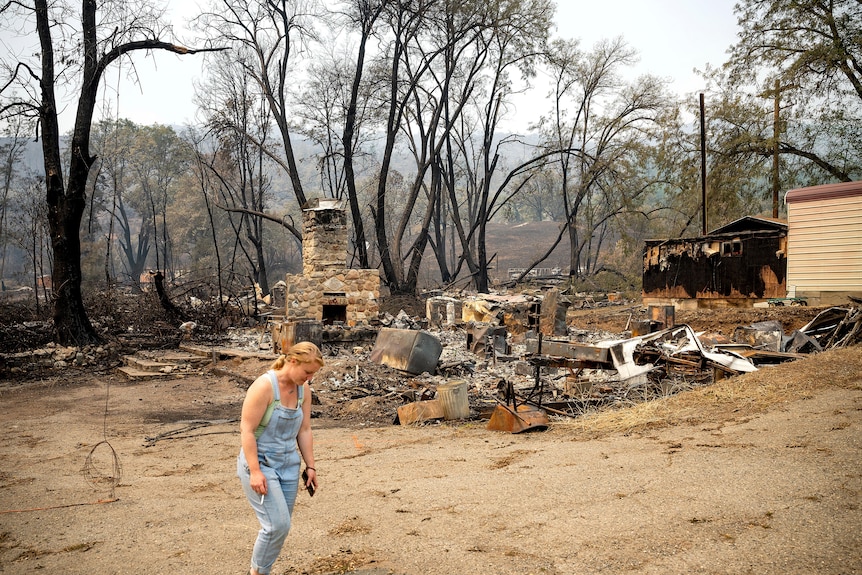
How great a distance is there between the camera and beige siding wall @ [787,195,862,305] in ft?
59.8

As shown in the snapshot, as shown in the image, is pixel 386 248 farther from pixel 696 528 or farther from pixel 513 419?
pixel 696 528

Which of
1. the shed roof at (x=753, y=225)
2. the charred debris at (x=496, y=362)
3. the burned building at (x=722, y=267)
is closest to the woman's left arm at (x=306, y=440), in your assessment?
the charred debris at (x=496, y=362)

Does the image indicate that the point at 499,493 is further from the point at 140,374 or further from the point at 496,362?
the point at 140,374

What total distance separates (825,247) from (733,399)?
45.2ft

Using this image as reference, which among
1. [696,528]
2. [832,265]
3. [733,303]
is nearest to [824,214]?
[832,265]

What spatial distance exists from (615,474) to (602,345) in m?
4.20

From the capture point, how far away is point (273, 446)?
3477 millimetres

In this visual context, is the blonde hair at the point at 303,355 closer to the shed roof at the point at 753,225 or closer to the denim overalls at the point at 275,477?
the denim overalls at the point at 275,477

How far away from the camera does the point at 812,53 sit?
22.5 m

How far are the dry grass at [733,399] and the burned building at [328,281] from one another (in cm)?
1009

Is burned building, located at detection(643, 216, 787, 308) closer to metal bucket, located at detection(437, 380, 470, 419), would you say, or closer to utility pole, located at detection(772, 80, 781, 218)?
utility pole, located at detection(772, 80, 781, 218)

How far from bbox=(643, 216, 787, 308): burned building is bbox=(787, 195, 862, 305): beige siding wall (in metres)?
0.47

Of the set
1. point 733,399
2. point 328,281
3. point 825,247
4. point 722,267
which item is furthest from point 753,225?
point 733,399

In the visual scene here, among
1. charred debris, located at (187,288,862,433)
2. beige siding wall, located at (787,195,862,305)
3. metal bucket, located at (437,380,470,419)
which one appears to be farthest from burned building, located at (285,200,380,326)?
beige siding wall, located at (787,195,862,305)
